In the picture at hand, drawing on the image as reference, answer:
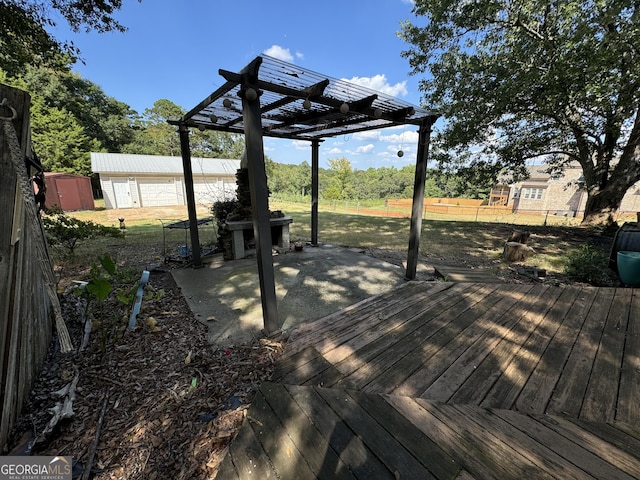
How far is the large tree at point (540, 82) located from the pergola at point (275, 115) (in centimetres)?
475

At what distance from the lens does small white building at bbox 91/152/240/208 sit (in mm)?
14562

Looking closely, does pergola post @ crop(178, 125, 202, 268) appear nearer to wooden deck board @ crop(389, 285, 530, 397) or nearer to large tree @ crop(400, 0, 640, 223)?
wooden deck board @ crop(389, 285, 530, 397)

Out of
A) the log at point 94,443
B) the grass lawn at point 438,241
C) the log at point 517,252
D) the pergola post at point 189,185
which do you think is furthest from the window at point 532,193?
the log at point 94,443

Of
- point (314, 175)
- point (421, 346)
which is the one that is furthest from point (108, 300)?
point (314, 175)

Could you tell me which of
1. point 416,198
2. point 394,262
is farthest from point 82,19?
point 394,262

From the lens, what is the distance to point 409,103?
3246mm

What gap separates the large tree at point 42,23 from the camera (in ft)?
15.3

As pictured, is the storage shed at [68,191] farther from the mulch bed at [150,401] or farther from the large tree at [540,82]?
the large tree at [540,82]

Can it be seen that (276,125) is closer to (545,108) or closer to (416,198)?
(416,198)

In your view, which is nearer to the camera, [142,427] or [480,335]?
[142,427]

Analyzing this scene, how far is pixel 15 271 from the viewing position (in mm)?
1600

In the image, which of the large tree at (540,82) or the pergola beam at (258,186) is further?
the large tree at (540,82)

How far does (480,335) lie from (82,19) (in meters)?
8.68

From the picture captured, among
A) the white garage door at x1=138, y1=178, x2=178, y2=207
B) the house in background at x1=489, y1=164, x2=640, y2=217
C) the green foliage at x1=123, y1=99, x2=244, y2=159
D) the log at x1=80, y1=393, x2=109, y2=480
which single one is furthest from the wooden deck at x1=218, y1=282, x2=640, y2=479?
the green foliage at x1=123, y1=99, x2=244, y2=159
